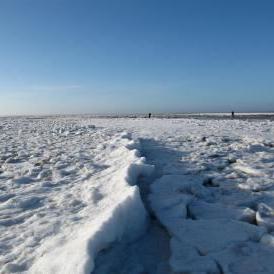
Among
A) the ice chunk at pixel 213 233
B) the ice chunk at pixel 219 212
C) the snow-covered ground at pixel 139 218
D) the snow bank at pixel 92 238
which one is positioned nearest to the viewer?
the snow bank at pixel 92 238

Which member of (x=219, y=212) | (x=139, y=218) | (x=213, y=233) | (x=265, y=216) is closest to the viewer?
(x=213, y=233)

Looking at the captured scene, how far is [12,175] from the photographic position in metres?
6.76

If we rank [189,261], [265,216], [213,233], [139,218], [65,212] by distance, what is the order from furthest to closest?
[65,212], [265,216], [139,218], [213,233], [189,261]

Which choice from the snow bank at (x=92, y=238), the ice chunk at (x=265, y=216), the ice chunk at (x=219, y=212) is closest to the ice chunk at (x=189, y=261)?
the snow bank at (x=92, y=238)

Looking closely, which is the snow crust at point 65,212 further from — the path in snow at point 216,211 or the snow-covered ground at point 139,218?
the path in snow at point 216,211

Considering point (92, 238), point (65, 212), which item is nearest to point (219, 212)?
point (92, 238)

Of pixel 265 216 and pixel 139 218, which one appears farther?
pixel 265 216

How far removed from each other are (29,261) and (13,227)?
996mm

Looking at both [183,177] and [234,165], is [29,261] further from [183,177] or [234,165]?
[234,165]

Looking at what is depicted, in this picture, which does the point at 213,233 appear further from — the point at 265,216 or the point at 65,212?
the point at 65,212

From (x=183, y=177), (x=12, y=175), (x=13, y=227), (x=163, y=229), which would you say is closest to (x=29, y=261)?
(x=13, y=227)

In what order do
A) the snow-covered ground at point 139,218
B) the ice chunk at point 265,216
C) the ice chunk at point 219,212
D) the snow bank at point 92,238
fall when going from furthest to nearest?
the ice chunk at point 219,212
the ice chunk at point 265,216
the snow-covered ground at point 139,218
the snow bank at point 92,238

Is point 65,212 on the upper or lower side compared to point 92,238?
lower

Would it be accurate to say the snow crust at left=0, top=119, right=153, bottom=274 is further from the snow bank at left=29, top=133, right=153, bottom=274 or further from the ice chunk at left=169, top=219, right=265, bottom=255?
the ice chunk at left=169, top=219, right=265, bottom=255
